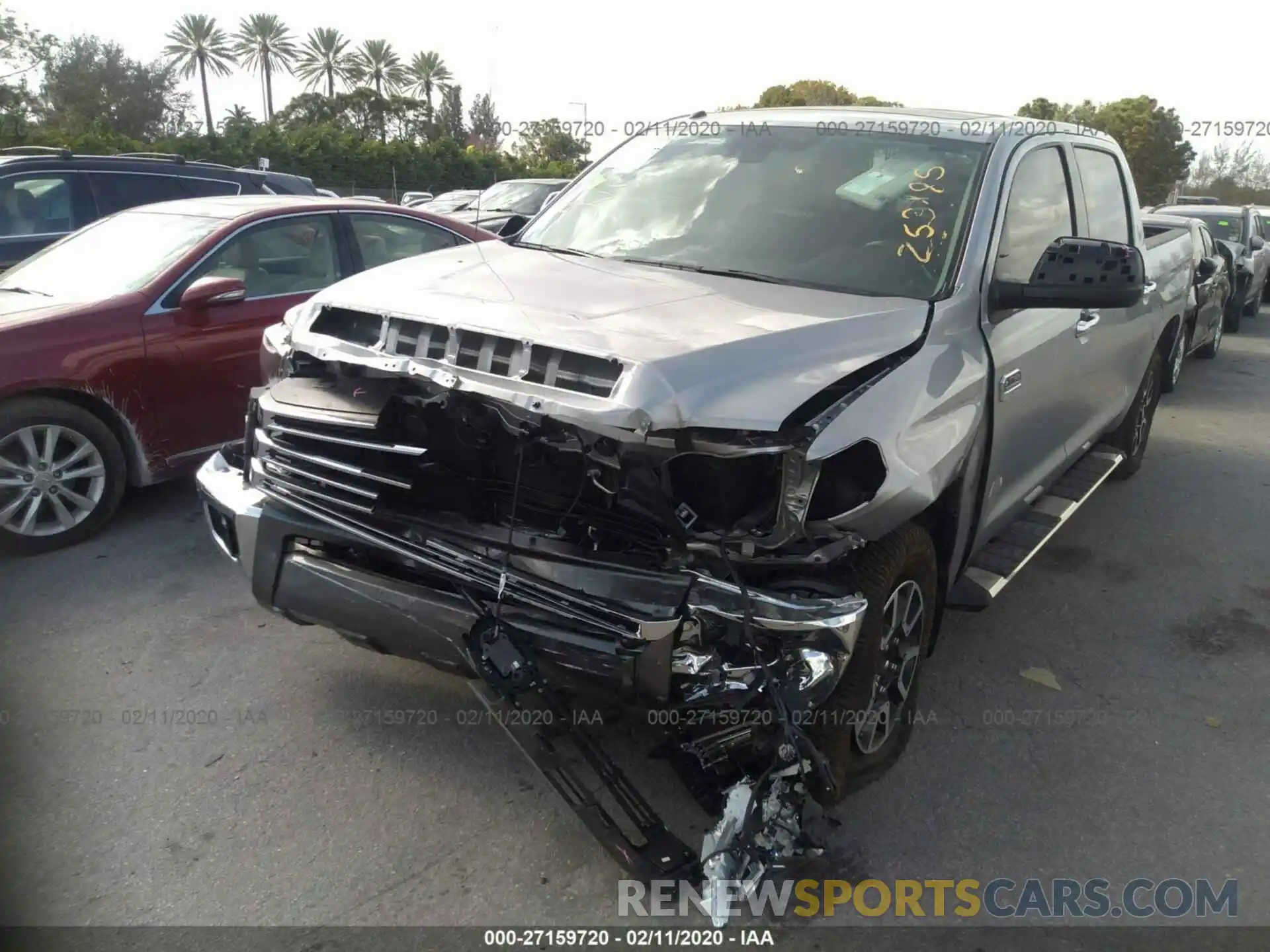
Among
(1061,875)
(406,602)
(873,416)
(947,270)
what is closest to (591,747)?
(406,602)

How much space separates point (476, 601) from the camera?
9.43 ft

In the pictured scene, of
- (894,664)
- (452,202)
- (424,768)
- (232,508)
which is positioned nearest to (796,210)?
(894,664)

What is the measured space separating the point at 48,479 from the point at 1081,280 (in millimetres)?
4610

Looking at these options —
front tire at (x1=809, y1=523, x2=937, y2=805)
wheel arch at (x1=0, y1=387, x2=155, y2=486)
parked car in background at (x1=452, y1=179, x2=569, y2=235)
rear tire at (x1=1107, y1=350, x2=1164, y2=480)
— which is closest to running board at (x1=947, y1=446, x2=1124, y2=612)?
front tire at (x1=809, y1=523, x2=937, y2=805)

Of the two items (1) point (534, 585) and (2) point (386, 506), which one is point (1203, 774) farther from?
(2) point (386, 506)

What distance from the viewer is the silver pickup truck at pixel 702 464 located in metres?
2.68

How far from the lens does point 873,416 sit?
9.23 ft

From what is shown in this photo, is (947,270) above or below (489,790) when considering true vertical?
above

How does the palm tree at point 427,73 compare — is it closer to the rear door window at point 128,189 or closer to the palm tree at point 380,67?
the palm tree at point 380,67

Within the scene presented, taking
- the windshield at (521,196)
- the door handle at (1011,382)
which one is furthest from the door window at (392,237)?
the windshield at (521,196)

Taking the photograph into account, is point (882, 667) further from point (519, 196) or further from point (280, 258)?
point (519, 196)

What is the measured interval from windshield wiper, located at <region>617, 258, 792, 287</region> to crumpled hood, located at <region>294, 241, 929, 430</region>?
0.16 ft

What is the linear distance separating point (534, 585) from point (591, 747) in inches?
18.8

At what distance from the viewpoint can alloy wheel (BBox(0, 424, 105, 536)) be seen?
481 cm
